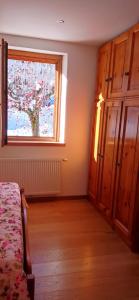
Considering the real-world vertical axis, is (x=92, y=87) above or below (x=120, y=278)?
above

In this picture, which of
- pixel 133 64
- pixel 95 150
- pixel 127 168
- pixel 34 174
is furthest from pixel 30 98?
pixel 127 168

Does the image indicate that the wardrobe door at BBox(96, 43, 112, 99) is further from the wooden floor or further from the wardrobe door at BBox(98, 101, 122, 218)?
the wooden floor

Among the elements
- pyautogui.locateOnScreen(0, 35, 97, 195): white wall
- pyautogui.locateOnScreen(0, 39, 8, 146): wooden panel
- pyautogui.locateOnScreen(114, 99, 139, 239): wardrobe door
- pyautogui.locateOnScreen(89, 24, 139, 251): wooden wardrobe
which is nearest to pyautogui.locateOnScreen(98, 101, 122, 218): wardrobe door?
pyautogui.locateOnScreen(89, 24, 139, 251): wooden wardrobe

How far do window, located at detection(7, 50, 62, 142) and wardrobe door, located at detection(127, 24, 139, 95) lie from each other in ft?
4.52

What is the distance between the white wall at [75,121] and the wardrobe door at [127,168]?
3.46 feet

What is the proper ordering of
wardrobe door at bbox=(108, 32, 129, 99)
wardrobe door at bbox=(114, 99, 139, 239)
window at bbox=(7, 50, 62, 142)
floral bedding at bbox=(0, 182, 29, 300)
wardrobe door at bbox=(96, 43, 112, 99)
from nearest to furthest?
floral bedding at bbox=(0, 182, 29, 300) → wardrobe door at bbox=(114, 99, 139, 239) → wardrobe door at bbox=(108, 32, 129, 99) → wardrobe door at bbox=(96, 43, 112, 99) → window at bbox=(7, 50, 62, 142)

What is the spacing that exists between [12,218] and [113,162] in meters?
1.59

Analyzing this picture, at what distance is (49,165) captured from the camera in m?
3.66

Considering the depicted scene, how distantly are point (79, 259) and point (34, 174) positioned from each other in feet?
5.14

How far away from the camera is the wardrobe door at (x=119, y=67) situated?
2.76 m

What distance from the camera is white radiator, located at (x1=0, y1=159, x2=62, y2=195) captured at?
3508 millimetres

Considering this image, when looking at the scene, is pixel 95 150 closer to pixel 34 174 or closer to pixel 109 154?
pixel 109 154

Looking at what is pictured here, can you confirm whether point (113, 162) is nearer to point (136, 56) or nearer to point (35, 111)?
point (136, 56)

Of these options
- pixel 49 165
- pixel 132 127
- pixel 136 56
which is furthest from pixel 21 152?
pixel 136 56
